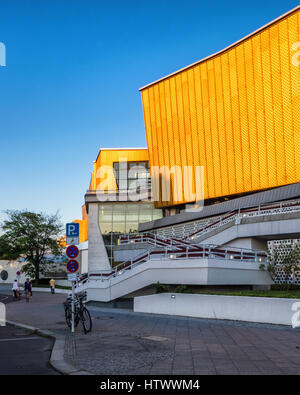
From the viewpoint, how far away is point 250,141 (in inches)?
1448

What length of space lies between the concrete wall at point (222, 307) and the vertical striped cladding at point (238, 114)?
18942 mm

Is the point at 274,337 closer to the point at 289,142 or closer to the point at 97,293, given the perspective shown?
the point at 97,293

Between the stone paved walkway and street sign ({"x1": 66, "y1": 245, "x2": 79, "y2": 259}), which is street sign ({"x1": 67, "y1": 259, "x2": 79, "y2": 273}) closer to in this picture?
street sign ({"x1": 66, "y1": 245, "x2": 79, "y2": 259})

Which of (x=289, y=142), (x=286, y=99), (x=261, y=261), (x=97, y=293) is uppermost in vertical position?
(x=286, y=99)

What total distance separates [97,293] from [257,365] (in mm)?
17607

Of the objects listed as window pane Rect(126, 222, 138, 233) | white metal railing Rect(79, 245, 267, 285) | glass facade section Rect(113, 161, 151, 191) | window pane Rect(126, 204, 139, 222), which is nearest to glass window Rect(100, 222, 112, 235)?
window pane Rect(126, 222, 138, 233)

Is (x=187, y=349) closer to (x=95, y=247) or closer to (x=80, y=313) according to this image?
(x=80, y=313)

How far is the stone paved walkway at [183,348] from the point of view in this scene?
7.87 m

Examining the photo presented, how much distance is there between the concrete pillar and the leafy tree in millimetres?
5015

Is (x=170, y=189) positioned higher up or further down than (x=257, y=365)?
higher up

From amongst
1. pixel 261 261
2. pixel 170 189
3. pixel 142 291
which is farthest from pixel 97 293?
pixel 170 189

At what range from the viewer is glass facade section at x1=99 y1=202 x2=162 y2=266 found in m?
48.2

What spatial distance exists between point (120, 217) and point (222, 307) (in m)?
33.2

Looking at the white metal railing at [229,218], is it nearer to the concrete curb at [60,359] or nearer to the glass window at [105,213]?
the glass window at [105,213]
